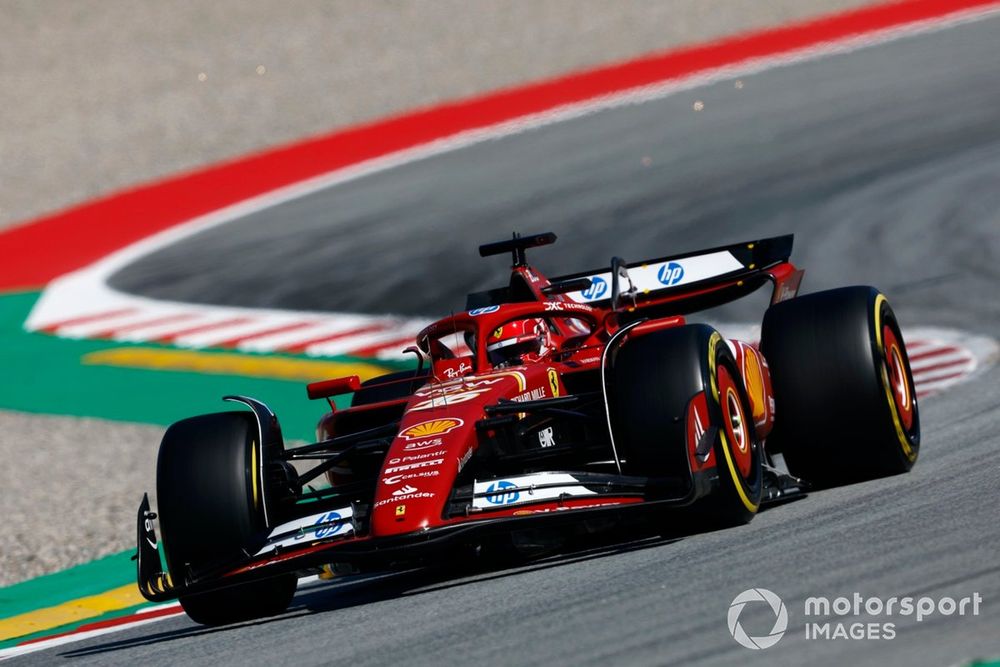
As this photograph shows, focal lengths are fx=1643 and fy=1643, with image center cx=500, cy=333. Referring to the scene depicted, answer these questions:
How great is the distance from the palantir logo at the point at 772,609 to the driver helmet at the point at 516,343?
259cm

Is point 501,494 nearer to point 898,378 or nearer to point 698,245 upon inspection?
point 898,378

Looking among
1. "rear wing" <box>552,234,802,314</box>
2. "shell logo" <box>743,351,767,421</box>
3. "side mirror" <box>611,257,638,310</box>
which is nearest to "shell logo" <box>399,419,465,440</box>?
"shell logo" <box>743,351,767,421</box>

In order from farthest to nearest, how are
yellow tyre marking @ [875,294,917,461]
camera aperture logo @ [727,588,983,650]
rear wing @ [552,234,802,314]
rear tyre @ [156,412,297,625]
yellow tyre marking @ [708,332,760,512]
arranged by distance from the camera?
rear wing @ [552,234,802,314]
yellow tyre marking @ [875,294,917,461]
rear tyre @ [156,412,297,625]
yellow tyre marking @ [708,332,760,512]
camera aperture logo @ [727,588,983,650]

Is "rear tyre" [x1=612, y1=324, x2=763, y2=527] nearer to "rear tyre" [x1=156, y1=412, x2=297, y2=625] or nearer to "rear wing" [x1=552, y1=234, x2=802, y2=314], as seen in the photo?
"rear tyre" [x1=156, y1=412, x2=297, y2=625]

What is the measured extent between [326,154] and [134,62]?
7186 mm

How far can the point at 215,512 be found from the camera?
6.85 meters

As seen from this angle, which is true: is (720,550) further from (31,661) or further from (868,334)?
(31,661)

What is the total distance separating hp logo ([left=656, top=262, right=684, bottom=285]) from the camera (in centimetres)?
901

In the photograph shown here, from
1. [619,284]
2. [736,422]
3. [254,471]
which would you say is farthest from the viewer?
[619,284]

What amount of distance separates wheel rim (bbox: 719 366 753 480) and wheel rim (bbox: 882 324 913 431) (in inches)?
38.8

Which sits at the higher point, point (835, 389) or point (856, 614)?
point (835, 389)

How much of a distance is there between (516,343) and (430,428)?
3.70 ft

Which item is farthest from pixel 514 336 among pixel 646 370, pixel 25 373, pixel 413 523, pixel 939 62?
pixel 939 62

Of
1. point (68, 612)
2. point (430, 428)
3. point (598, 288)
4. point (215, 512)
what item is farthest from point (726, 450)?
point (68, 612)
